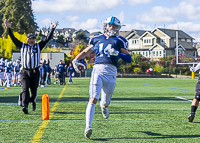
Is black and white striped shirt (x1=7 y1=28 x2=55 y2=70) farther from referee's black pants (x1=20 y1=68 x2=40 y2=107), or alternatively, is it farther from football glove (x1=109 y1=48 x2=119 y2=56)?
football glove (x1=109 y1=48 x2=119 y2=56)

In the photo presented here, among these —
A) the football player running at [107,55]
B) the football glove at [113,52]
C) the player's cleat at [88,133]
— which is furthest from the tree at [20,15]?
the player's cleat at [88,133]

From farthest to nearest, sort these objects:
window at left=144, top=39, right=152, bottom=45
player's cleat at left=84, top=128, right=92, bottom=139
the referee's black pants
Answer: window at left=144, top=39, right=152, bottom=45
the referee's black pants
player's cleat at left=84, top=128, right=92, bottom=139

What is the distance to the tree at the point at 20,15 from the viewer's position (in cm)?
6950

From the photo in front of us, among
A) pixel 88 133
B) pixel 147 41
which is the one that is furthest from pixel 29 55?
pixel 147 41

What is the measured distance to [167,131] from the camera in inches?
240

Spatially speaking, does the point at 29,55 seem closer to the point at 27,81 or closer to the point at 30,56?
the point at 30,56

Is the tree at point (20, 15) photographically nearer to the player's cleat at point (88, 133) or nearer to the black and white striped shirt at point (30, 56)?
the black and white striped shirt at point (30, 56)

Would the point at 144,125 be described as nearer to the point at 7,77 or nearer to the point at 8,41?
the point at 7,77

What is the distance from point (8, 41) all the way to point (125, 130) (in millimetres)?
62388

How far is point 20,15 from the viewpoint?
70.8m

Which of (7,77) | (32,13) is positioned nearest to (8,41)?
(32,13)

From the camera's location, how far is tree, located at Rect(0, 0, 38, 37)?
6950 centimetres

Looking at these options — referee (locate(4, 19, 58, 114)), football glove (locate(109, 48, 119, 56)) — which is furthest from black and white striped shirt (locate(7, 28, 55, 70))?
football glove (locate(109, 48, 119, 56))

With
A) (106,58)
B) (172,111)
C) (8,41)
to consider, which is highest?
(8,41)
